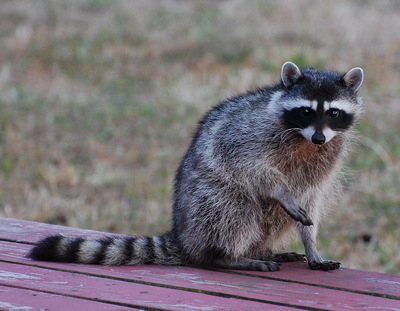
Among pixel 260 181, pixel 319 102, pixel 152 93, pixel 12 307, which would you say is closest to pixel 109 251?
pixel 260 181

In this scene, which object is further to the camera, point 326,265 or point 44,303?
point 326,265

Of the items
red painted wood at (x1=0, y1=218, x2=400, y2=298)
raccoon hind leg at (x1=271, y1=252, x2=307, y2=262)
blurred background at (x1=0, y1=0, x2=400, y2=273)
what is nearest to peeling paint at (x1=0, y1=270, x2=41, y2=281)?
red painted wood at (x1=0, y1=218, x2=400, y2=298)

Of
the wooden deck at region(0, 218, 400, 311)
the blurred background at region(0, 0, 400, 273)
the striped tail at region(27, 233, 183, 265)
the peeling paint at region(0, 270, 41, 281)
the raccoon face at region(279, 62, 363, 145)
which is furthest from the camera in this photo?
the blurred background at region(0, 0, 400, 273)

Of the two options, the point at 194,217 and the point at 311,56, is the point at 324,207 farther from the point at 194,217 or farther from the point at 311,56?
the point at 311,56

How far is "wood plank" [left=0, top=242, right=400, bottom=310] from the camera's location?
243 centimetres

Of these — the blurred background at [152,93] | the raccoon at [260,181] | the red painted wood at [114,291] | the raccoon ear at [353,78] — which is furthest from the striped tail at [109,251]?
the blurred background at [152,93]

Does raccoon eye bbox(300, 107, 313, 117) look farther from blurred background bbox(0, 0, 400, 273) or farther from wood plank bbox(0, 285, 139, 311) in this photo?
blurred background bbox(0, 0, 400, 273)

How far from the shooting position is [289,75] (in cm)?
320

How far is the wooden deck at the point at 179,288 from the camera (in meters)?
2.31

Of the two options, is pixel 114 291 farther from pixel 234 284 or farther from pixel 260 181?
pixel 260 181

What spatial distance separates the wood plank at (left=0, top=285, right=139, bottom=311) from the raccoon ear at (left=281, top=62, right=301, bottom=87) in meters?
1.35

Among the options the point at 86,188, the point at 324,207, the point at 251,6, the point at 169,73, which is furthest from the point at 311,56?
the point at 324,207

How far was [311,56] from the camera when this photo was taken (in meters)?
8.43

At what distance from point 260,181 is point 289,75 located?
0.48m
